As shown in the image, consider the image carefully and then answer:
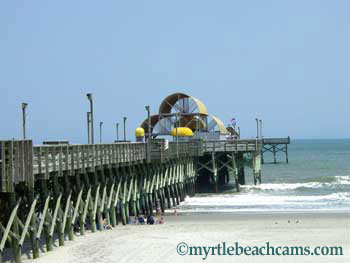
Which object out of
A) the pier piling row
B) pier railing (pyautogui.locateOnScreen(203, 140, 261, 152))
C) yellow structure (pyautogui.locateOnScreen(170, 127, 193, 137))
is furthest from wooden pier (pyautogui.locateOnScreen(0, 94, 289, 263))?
yellow structure (pyautogui.locateOnScreen(170, 127, 193, 137))

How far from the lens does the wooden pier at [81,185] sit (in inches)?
781

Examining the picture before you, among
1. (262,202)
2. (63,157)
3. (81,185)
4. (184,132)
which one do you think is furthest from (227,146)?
(63,157)

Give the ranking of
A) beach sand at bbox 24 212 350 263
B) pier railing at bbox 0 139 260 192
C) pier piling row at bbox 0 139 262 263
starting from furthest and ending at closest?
beach sand at bbox 24 212 350 263 → pier piling row at bbox 0 139 262 263 → pier railing at bbox 0 139 260 192

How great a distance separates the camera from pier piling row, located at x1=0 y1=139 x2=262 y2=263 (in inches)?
780

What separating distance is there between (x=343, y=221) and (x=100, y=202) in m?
10.4

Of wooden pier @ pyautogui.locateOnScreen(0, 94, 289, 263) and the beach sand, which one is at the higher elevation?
wooden pier @ pyautogui.locateOnScreen(0, 94, 289, 263)

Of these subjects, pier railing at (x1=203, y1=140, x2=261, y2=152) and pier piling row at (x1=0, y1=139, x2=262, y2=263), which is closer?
pier piling row at (x1=0, y1=139, x2=262, y2=263)

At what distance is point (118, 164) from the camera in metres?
30.1

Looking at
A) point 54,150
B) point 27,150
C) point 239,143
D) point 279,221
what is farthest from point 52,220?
point 239,143

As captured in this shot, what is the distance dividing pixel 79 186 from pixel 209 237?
4.95m

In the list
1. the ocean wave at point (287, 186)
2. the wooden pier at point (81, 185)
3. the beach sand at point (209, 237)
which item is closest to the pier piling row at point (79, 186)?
the wooden pier at point (81, 185)

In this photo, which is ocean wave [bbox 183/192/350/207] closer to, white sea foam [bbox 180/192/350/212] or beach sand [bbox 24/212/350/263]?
white sea foam [bbox 180/192/350/212]

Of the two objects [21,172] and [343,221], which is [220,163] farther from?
[21,172]

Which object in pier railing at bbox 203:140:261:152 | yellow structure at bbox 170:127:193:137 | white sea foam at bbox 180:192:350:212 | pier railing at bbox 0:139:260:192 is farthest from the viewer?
yellow structure at bbox 170:127:193:137
